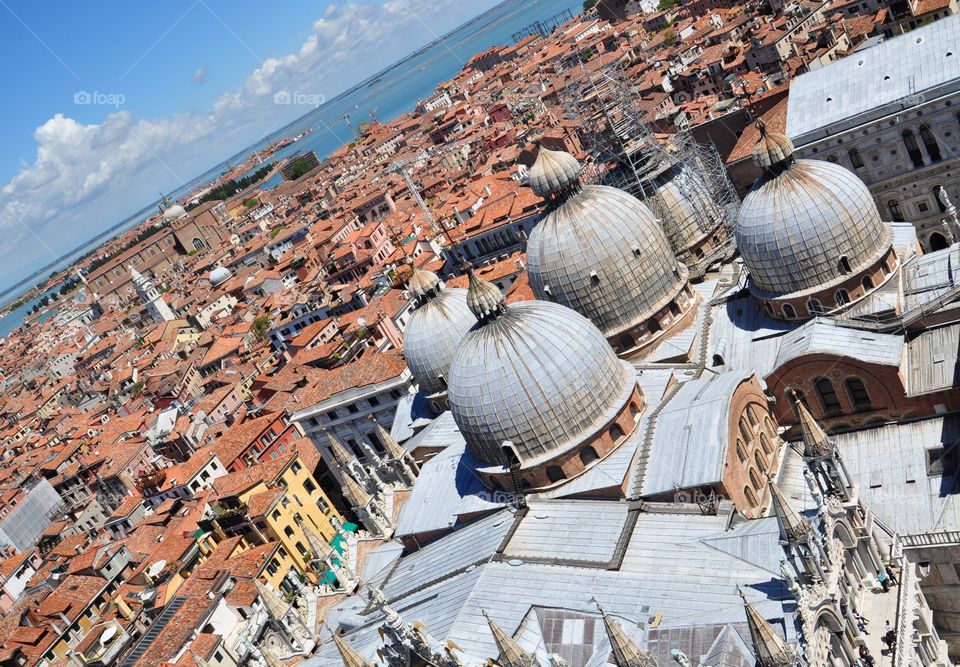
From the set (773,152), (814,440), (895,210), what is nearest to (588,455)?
(814,440)

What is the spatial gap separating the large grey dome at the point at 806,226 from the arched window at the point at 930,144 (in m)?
13.5

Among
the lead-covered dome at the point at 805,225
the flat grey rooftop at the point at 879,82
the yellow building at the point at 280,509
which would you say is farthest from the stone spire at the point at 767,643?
the yellow building at the point at 280,509

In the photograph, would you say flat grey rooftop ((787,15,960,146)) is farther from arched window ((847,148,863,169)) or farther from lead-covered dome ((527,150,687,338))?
lead-covered dome ((527,150,687,338))

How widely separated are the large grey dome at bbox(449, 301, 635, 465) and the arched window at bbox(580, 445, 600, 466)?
0.80 meters

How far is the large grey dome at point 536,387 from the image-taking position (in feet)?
99.3

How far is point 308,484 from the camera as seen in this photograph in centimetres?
5631

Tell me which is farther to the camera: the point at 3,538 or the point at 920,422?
the point at 3,538

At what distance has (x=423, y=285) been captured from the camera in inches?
1731

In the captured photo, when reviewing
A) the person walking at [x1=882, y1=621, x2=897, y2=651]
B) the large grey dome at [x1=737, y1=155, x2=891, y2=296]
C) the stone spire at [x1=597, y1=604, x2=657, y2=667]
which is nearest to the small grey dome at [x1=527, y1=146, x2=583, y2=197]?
the large grey dome at [x1=737, y1=155, x2=891, y2=296]

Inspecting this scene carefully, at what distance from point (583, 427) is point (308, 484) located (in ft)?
103

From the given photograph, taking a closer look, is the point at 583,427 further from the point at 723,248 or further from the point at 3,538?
the point at 3,538

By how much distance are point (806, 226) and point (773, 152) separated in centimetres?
355

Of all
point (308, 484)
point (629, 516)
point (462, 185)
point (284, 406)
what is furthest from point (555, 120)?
point (629, 516)

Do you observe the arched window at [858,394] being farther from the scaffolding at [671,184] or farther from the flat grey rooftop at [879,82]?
the flat grey rooftop at [879,82]
